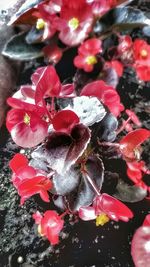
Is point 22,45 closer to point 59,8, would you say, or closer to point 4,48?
point 4,48

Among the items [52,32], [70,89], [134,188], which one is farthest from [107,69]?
[134,188]

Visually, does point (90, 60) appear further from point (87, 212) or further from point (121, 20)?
point (87, 212)

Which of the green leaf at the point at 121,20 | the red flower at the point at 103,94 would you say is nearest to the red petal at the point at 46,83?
the red flower at the point at 103,94

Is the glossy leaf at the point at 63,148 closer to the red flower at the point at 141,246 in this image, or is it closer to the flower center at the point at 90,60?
the red flower at the point at 141,246

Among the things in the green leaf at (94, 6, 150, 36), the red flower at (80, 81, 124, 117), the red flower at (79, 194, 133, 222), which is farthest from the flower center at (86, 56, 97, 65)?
the red flower at (79, 194, 133, 222)

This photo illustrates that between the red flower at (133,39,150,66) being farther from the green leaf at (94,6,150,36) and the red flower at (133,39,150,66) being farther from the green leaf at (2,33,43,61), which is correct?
the green leaf at (2,33,43,61)

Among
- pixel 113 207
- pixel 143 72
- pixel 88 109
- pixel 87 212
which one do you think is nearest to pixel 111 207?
pixel 113 207
